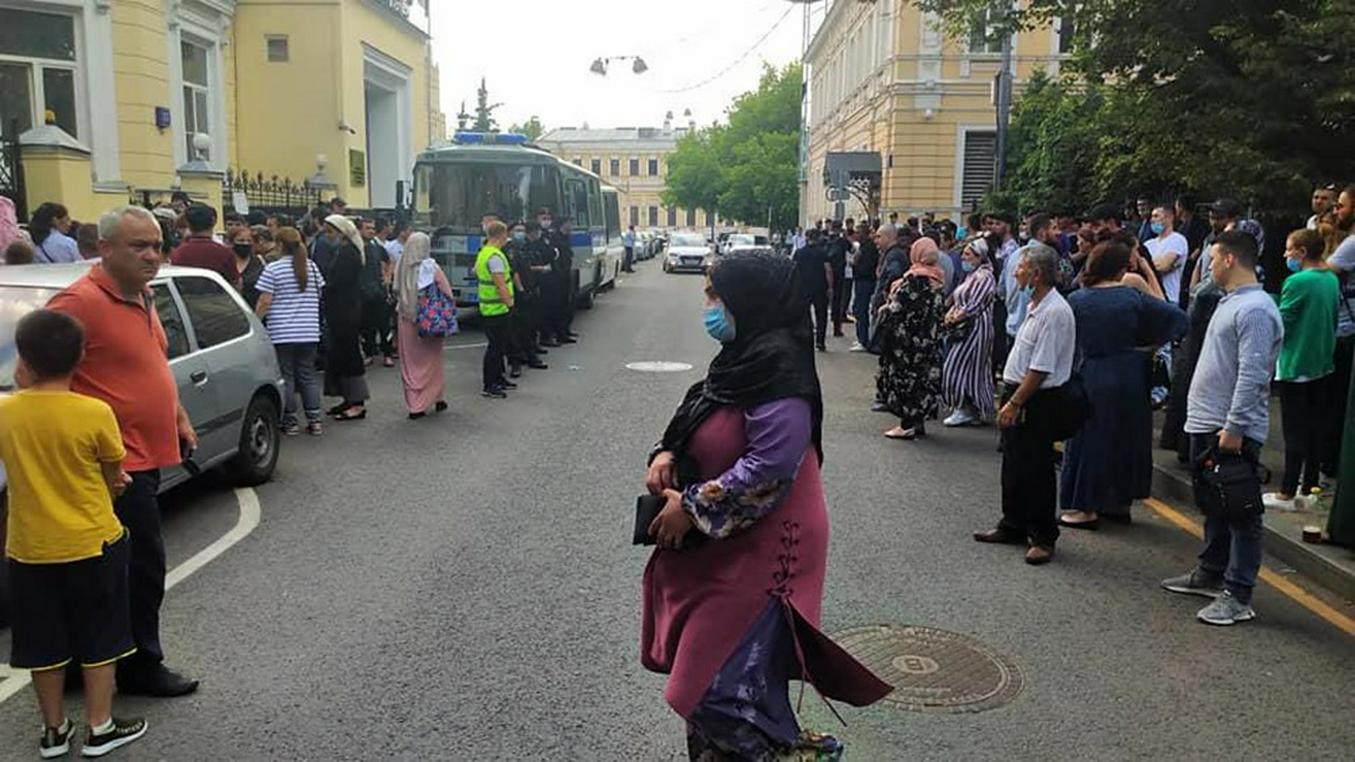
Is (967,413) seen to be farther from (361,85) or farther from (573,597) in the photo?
(361,85)

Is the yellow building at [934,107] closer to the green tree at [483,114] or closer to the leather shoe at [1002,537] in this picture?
the leather shoe at [1002,537]

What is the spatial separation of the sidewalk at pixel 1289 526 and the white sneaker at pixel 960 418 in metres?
1.83

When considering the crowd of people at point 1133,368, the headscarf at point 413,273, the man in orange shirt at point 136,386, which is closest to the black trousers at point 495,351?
the headscarf at point 413,273

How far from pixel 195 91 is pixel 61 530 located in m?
21.6

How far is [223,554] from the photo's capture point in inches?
240

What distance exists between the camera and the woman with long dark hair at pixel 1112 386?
6543 mm

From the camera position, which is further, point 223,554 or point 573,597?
point 223,554

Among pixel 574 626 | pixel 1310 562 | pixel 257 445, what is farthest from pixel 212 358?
pixel 1310 562

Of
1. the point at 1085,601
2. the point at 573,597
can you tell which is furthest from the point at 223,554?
the point at 1085,601

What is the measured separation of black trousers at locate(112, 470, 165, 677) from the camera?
4.16 m

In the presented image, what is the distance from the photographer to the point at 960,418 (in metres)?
10.3

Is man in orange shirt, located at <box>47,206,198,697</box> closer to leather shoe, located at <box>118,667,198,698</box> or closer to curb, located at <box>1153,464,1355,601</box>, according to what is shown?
leather shoe, located at <box>118,667,198,698</box>

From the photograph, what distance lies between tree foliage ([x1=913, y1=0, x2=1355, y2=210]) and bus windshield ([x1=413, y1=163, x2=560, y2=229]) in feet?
26.2

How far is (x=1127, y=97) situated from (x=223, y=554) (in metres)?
10.9
